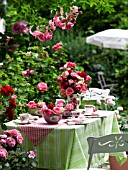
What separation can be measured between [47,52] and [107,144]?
403 cm

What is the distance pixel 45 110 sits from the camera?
5.55m

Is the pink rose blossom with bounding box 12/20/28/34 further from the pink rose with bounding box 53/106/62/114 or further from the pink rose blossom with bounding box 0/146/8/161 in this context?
the pink rose with bounding box 53/106/62/114

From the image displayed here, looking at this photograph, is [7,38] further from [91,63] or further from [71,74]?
[91,63]

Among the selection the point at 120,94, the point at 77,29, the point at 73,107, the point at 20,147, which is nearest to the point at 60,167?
the point at 20,147

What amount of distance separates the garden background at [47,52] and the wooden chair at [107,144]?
986 mm

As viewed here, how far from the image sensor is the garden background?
12.4ft

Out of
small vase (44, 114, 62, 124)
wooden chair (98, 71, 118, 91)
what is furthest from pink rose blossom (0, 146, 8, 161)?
wooden chair (98, 71, 118, 91)

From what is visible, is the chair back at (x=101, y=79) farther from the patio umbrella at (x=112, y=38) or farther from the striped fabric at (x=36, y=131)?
the striped fabric at (x=36, y=131)

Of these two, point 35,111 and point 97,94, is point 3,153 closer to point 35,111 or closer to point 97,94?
point 35,111

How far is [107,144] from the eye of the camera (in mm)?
4621

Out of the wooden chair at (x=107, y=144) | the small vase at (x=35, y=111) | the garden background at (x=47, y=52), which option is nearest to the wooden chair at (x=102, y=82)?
the garden background at (x=47, y=52)

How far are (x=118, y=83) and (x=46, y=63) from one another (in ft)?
20.4

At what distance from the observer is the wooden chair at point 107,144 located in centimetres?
452

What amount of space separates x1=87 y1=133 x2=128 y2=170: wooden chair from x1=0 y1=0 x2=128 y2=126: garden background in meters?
0.99
